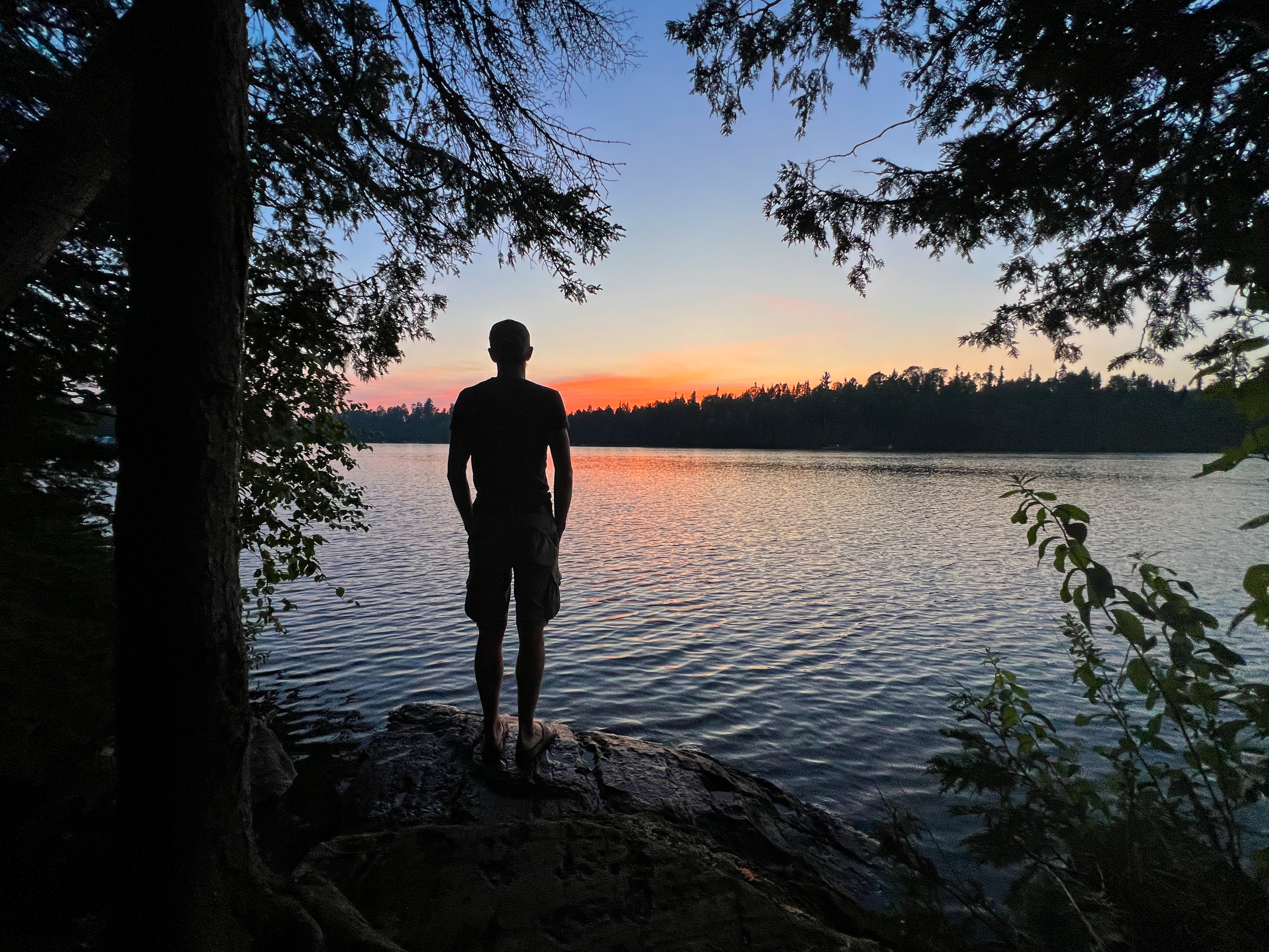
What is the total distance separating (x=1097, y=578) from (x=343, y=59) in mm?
5392

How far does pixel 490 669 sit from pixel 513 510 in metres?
1.02

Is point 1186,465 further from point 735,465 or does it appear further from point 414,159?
point 414,159

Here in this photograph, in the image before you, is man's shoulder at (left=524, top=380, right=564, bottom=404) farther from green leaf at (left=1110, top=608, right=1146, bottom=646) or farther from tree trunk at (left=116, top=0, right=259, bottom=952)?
green leaf at (left=1110, top=608, right=1146, bottom=646)

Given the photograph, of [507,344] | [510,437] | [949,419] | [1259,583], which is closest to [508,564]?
[510,437]

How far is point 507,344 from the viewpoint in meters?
3.87

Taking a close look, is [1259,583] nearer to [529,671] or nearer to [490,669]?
[529,671]

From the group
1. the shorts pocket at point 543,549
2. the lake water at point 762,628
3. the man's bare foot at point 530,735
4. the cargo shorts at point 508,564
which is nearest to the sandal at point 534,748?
the man's bare foot at point 530,735

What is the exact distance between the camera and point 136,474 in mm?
1828

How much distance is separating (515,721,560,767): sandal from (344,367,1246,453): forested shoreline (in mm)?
96708

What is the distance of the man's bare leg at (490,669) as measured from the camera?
3841 millimetres

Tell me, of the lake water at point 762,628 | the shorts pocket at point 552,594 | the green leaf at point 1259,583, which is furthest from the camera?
the lake water at point 762,628

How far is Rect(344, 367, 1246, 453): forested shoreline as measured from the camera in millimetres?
98750

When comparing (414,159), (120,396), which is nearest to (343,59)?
(414,159)

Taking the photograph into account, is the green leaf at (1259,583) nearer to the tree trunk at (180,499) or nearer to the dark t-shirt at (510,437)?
the tree trunk at (180,499)
